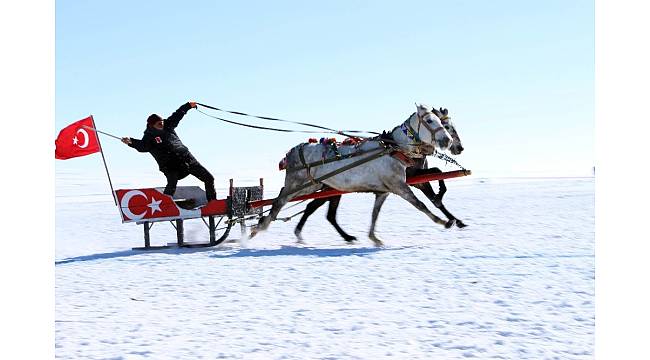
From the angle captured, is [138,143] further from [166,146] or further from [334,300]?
[334,300]

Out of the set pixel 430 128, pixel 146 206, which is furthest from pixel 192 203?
pixel 430 128

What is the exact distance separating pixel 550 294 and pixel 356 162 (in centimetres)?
449

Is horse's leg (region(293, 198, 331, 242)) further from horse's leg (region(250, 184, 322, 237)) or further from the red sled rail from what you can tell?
horse's leg (region(250, 184, 322, 237))

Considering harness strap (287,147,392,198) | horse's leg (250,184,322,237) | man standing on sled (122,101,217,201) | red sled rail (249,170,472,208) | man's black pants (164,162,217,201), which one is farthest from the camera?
horse's leg (250,184,322,237)

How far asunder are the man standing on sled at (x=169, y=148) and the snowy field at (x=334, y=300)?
120 cm

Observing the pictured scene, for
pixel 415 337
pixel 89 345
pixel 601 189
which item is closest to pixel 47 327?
pixel 89 345

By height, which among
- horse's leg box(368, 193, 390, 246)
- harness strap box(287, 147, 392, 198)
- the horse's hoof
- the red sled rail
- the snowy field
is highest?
harness strap box(287, 147, 392, 198)

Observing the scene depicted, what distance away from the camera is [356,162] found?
33.8 feet

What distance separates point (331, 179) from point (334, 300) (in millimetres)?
4385

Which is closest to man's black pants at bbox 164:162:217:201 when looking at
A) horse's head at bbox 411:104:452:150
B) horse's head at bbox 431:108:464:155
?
horse's head at bbox 411:104:452:150

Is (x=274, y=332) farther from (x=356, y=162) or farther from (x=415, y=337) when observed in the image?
(x=356, y=162)

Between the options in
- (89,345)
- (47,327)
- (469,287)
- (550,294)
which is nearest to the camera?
(47,327)

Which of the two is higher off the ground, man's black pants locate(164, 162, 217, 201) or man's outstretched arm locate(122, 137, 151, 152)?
man's outstretched arm locate(122, 137, 151, 152)

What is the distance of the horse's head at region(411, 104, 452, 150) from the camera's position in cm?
981
